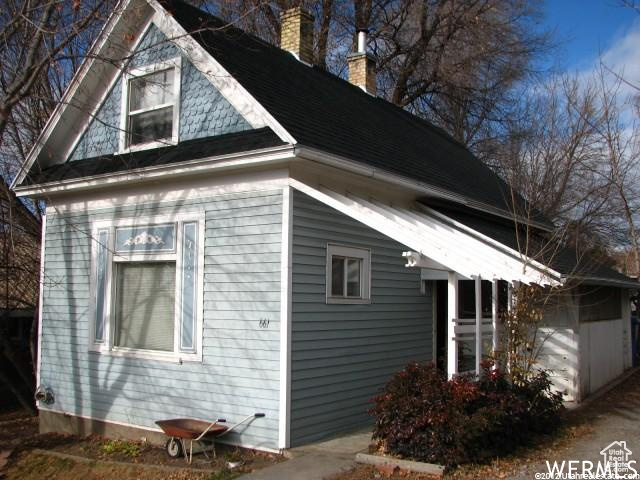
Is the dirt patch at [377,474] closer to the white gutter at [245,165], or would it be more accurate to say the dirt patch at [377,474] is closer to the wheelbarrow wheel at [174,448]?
the wheelbarrow wheel at [174,448]

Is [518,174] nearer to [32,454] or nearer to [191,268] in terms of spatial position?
[191,268]

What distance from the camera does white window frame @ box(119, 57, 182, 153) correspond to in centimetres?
981

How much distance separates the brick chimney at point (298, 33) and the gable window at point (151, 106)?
15.4 feet

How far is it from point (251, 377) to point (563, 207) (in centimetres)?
1944

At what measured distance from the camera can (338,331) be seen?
9102 mm

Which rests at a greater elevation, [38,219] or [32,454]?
[38,219]

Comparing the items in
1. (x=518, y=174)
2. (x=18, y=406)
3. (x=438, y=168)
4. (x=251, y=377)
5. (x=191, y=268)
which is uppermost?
(x=518, y=174)

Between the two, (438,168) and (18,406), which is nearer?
(438,168)

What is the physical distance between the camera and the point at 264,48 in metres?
12.2

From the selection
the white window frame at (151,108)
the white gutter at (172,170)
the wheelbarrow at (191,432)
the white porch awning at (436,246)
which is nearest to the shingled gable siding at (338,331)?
the white porch awning at (436,246)

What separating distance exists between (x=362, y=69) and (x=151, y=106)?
8036 mm

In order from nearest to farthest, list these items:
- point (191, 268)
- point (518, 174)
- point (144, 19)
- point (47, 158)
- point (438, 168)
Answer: point (191, 268)
point (144, 19)
point (47, 158)
point (438, 168)
point (518, 174)

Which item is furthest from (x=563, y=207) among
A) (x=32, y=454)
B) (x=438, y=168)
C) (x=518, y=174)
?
(x=32, y=454)

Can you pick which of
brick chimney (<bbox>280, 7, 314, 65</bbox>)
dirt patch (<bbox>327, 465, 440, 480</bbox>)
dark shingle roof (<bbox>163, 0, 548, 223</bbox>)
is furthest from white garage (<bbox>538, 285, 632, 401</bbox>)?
brick chimney (<bbox>280, 7, 314, 65</bbox>)
